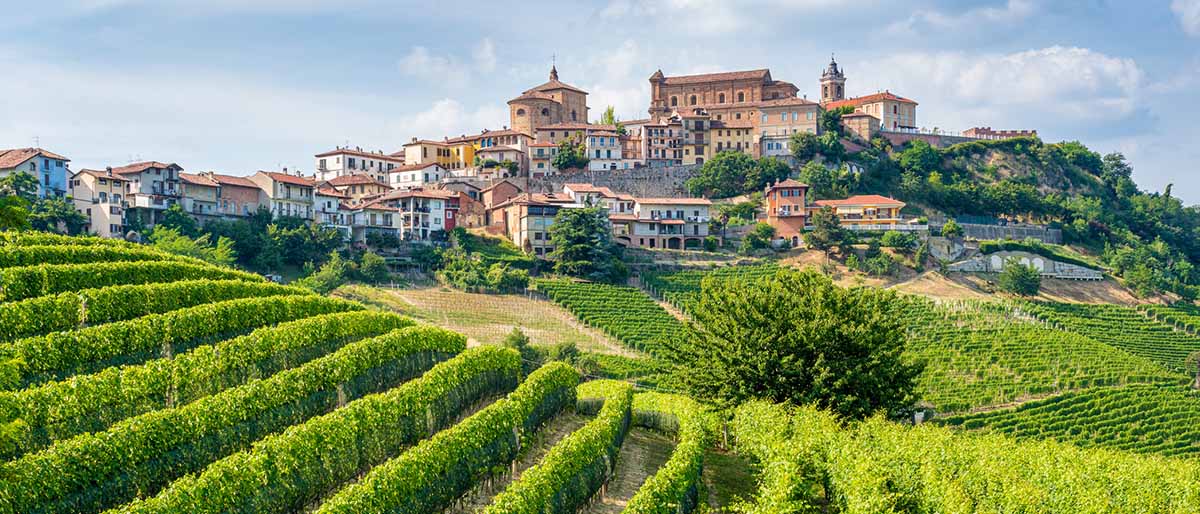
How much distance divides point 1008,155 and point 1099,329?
40685mm

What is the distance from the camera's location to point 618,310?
2330 inches

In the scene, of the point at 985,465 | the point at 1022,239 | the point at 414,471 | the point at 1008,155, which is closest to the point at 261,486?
the point at 414,471

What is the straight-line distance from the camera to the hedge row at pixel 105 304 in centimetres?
2566

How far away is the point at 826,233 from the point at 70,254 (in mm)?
49475

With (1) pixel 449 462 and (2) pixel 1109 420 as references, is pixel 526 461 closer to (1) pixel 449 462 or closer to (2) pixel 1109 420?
(1) pixel 449 462

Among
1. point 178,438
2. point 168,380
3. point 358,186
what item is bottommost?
point 178,438

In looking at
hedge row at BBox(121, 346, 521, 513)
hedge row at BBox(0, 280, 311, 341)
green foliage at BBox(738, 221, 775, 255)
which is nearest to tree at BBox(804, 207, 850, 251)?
green foliage at BBox(738, 221, 775, 255)

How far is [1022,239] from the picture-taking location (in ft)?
260

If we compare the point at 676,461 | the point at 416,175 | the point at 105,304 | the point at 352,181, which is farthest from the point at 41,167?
the point at 676,461

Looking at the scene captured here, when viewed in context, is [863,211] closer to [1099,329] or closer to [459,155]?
[1099,329]

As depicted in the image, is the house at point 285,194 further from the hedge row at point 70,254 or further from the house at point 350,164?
the hedge row at point 70,254

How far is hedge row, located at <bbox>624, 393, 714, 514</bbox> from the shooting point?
67.8 ft

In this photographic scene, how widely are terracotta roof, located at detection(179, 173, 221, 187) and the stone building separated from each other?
102ft

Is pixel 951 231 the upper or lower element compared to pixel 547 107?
lower
